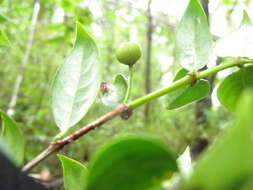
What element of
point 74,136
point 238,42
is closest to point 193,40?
point 238,42

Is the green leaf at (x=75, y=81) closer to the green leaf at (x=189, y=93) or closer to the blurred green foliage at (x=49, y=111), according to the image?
the green leaf at (x=189, y=93)

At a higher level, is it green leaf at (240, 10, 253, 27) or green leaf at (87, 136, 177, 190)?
green leaf at (240, 10, 253, 27)

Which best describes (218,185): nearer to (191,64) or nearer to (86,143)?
(191,64)

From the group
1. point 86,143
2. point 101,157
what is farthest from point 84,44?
point 86,143

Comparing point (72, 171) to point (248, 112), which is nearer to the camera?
point (248, 112)

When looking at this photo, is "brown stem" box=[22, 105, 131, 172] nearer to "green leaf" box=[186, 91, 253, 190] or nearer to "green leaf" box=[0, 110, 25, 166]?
"green leaf" box=[0, 110, 25, 166]

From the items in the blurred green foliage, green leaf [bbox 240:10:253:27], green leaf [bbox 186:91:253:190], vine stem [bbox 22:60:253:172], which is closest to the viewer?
green leaf [bbox 186:91:253:190]

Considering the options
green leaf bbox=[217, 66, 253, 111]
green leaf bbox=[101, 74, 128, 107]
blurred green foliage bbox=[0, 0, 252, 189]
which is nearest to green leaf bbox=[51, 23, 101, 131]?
green leaf bbox=[101, 74, 128, 107]
